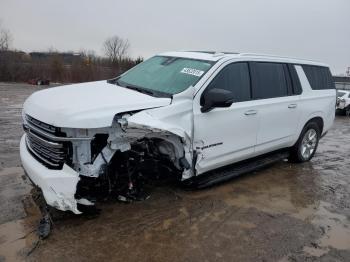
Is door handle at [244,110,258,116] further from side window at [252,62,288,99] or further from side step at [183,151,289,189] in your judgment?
side step at [183,151,289,189]

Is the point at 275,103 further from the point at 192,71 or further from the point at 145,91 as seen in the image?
the point at 145,91

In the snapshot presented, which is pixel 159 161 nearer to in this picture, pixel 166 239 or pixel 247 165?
pixel 166 239

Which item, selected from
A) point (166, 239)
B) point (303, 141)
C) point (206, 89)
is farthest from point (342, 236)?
point (303, 141)

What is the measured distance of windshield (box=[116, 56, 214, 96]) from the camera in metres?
4.89

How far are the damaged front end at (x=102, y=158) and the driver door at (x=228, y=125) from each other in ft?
0.88

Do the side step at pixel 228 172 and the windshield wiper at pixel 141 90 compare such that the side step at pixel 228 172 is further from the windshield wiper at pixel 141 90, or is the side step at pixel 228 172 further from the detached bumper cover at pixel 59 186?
the detached bumper cover at pixel 59 186

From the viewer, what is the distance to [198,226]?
4348 mm

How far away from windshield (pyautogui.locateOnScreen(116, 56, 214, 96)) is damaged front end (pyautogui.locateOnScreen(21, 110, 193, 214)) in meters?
0.71

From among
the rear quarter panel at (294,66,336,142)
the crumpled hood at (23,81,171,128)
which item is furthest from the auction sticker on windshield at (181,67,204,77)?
the rear quarter panel at (294,66,336,142)

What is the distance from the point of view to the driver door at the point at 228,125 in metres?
4.80

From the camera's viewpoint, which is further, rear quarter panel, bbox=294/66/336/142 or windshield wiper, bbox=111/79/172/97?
rear quarter panel, bbox=294/66/336/142

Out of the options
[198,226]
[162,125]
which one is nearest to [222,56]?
[162,125]

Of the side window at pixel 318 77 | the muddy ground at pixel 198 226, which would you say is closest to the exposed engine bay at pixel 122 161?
the muddy ground at pixel 198 226

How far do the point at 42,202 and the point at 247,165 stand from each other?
3123 mm
